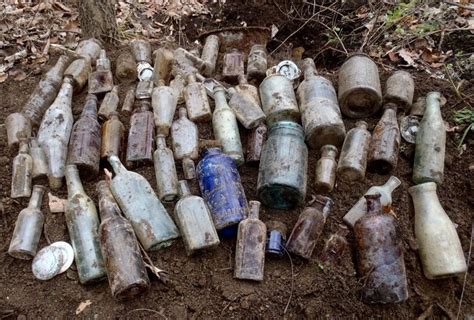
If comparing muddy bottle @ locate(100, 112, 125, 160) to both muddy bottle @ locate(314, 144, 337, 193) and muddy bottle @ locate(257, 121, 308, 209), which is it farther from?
muddy bottle @ locate(314, 144, 337, 193)

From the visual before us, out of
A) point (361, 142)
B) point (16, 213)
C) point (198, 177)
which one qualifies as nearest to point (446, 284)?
point (361, 142)

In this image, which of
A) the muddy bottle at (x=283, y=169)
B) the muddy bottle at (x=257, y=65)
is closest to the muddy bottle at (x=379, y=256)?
the muddy bottle at (x=283, y=169)

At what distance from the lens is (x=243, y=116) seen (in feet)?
8.20

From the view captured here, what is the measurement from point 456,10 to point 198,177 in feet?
8.57

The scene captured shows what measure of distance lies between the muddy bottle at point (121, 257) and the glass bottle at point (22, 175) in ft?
1.70

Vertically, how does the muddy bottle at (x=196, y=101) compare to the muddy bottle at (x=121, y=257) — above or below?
above

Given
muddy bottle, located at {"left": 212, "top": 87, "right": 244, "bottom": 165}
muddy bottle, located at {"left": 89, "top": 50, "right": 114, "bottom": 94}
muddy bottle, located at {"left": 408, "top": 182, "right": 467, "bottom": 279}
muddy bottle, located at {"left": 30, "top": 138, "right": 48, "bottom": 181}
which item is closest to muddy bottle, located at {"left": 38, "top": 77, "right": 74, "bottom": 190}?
muddy bottle, located at {"left": 30, "top": 138, "right": 48, "bottom": 181}

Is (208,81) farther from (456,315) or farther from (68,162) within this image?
(456,315)

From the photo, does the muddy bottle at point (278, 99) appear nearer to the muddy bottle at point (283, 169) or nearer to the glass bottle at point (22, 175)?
the muddy bottle at point (283, 169)

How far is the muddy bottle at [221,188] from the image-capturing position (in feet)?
6.64

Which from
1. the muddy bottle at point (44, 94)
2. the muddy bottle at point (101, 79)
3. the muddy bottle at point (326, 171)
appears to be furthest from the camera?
the muddy bottle at point (101, 79)

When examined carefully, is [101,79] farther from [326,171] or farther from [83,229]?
[326,171]

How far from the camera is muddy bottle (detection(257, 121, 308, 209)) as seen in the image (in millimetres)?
2117

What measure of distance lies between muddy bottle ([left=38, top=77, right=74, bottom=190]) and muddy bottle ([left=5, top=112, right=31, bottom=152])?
0.28 feet
